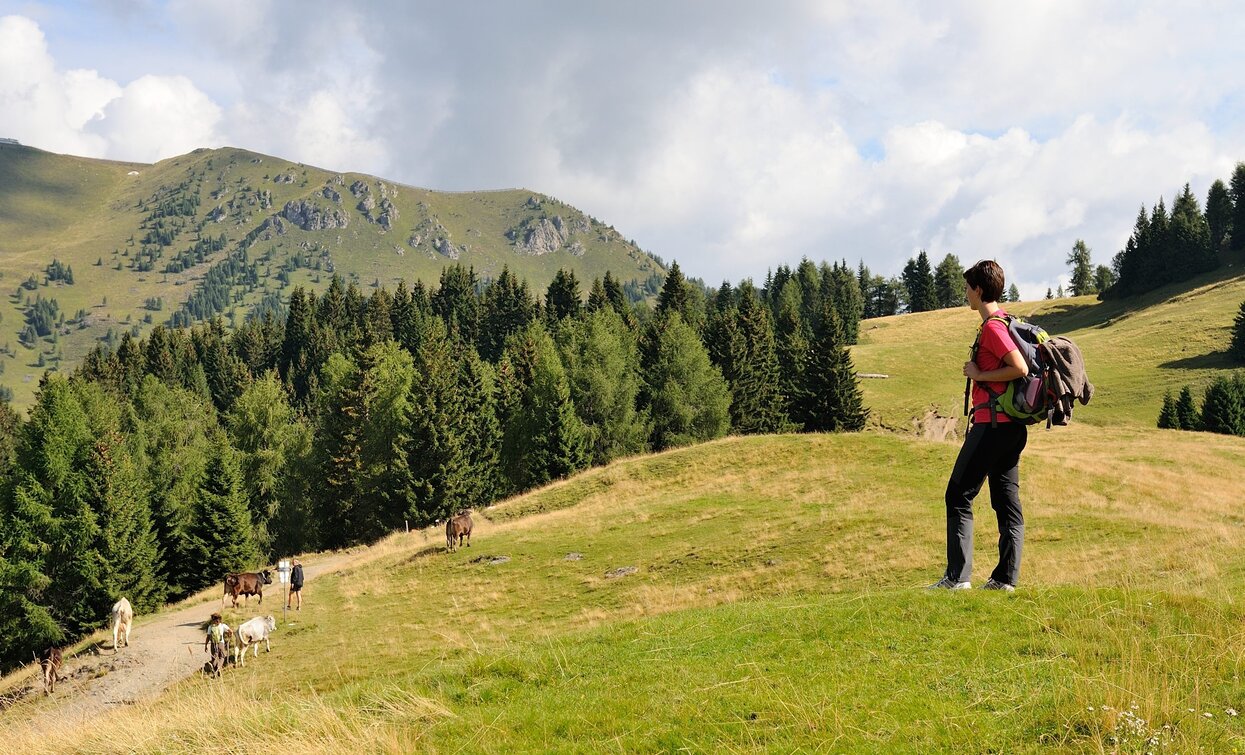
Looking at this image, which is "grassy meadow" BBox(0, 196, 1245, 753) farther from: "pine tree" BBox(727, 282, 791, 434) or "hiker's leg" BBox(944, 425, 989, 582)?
"pine tree" BBox(727, 282, 791, 434)

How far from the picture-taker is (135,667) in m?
26.6

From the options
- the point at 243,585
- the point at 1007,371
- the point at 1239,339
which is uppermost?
the point at 1007,371

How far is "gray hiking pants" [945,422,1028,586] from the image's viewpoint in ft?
29.7

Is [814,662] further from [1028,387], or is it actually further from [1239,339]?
[1239,339]

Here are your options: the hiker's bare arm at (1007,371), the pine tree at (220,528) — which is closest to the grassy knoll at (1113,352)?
the pine tree at (220,528)

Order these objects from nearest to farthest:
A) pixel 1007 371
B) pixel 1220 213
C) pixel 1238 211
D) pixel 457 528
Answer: pixel 1007 371, pixel 457 528, pixel 1238 211, pixel 1220 213

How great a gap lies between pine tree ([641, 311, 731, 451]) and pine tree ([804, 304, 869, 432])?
9631 millimetres

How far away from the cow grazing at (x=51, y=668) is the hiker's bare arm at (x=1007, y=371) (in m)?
31.0

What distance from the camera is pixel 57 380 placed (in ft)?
212

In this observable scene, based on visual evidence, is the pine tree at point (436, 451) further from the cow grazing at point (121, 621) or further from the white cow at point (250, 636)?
the white cow at point (250, 636)

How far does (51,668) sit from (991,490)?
31560 millimetres

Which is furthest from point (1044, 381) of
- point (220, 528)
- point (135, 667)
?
point (220, 528)

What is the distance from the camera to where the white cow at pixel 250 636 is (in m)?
24.2

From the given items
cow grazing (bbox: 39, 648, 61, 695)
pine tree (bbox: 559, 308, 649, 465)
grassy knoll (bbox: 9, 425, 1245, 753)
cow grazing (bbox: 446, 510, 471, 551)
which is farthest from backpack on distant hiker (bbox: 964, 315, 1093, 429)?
pine tree (bbox: 559, 308, 649, 465)
